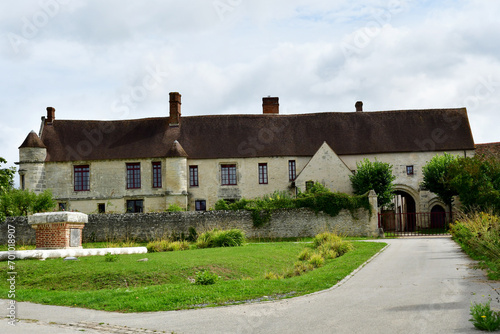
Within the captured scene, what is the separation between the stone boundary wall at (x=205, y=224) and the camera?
2848cm

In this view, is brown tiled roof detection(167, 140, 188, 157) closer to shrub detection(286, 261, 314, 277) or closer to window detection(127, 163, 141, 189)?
window detection(127, 163, 141, 189)

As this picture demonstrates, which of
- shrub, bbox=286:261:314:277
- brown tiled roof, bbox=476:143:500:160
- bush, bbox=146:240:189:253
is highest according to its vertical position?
brown tiled roof, bbox=476:143:500:160

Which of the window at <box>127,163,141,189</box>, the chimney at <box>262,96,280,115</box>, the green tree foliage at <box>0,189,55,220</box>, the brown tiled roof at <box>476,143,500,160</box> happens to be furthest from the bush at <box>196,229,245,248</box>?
the brown tiled roof at <box>476,143,500,160</box>

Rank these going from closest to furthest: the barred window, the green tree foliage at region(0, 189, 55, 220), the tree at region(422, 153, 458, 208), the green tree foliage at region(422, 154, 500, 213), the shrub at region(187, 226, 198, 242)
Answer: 1. the green tree foliage at region(422, 154, 500, 213)
2. the shrub at region(187, 226, 198, 242)
3. the green tree foliage at region(0, 189, 55, 220)
4. the tree at region(422, 153, 458, 208)
5. the barred window

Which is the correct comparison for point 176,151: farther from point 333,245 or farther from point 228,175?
point 333,245

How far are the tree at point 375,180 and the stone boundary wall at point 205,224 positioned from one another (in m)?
5.23

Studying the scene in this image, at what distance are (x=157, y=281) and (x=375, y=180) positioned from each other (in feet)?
78.1

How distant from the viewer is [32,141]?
37219 mm

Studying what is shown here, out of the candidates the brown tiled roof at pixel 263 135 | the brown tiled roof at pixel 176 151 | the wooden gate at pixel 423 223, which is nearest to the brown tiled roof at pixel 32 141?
the brown tiled roof at pixel 263 135

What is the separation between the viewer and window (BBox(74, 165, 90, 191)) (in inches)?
1489

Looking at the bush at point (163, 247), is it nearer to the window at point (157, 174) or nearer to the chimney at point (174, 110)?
the window at point (157, 174)

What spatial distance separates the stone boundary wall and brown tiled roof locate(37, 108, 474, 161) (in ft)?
30.1

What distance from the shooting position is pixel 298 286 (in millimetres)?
11375

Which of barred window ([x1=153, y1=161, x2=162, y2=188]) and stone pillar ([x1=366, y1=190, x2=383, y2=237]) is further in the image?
barred window ([x1=153, y1=161, x2=162, y2=188])
